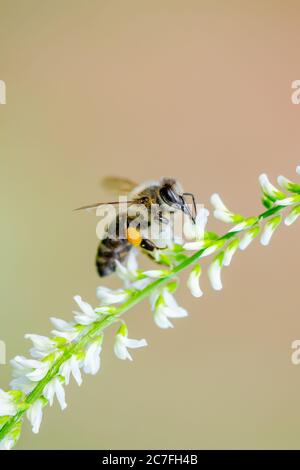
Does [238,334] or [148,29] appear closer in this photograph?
[238,334]

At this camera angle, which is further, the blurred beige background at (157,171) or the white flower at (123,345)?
the blurred beige background at (157,171)

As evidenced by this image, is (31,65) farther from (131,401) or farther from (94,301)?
(131,401)

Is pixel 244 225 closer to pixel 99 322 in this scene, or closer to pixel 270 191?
pixel 270 191

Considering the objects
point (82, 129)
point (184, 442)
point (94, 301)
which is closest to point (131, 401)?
point (184, 442)

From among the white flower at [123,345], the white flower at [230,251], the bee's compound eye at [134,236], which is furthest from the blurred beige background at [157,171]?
the white flower at [230,251]

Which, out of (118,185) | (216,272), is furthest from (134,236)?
(216,272)

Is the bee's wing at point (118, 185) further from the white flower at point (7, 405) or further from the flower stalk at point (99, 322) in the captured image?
the white flower at point (7, 405)
